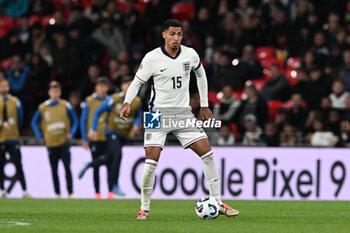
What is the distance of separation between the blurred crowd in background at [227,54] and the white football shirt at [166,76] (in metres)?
7.16

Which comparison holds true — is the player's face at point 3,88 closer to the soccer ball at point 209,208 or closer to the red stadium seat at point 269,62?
the red stadium seat at point 269,62

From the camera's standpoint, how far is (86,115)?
1812 centimetres

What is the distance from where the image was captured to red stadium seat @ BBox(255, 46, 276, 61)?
2164 cm

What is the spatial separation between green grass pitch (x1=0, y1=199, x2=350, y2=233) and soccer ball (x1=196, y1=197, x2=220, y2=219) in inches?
4.2

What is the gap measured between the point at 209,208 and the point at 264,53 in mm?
11473

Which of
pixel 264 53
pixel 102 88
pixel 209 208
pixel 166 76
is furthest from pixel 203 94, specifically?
pixel 264 53

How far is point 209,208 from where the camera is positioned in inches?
420

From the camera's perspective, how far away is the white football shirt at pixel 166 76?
35.1 feet

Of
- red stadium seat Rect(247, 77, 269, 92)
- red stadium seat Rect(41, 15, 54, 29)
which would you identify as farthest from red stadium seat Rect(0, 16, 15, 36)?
red stadium seat Rect(247, 77, 269, 92)

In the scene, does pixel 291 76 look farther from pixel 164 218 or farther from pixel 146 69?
pixel 146 69

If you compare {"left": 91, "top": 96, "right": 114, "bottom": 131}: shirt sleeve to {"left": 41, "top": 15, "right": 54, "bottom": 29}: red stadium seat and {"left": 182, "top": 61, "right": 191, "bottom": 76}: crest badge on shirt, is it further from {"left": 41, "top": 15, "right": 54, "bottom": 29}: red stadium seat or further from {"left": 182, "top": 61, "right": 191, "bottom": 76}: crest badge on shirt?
{"left": 41, "top": 15, "right": 54, "bottom": 29}: red stadium seat

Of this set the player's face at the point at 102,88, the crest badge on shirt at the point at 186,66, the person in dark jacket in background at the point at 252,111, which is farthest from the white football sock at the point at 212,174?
the person in dark jacket in background at the point at 252,111

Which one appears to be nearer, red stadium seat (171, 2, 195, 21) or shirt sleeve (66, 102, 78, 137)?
shirt sleeve (66, 102, 78, 137)

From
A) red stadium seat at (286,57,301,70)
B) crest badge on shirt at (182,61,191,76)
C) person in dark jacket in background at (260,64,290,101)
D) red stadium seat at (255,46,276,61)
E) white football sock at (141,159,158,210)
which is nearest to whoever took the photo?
white football sock at (141,159,158,210)
